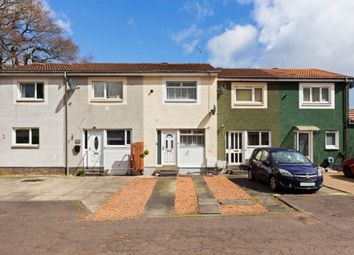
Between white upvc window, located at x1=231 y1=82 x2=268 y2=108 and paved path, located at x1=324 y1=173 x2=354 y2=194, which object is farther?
white upvc window, located at x1=231 y1=82 x2=268 y2=108

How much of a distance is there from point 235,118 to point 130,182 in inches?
284

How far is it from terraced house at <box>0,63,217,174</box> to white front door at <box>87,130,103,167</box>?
5 cm

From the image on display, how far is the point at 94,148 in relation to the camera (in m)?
18.2

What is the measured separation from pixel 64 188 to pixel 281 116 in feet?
40.3

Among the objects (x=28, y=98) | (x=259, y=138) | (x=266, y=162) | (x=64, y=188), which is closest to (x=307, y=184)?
(x=266, y=162)

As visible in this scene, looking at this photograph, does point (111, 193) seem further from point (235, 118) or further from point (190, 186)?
point (235, 118)

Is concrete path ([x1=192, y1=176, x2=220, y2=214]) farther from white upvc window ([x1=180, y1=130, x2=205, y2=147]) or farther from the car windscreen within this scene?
white upvc window ([x1=180, y1=130, x2=205, y2=147])

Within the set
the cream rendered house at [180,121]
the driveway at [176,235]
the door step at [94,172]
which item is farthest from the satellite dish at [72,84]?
the driveway at [176,235]

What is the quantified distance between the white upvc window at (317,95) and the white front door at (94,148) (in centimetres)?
1155

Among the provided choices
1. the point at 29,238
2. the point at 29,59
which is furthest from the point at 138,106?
the point at 29,59

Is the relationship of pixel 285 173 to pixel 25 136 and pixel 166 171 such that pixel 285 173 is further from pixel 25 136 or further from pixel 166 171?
pixel 25 136

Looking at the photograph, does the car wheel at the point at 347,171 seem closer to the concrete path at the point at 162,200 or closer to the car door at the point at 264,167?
the car door at the point at 264,167

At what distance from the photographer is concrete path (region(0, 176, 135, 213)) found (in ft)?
36.8

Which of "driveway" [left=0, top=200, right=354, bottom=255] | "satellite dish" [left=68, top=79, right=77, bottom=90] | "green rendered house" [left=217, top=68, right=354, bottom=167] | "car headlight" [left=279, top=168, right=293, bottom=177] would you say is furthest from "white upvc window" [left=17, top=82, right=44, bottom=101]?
"car headlight" [left=279, top=168, right=293, bottom=177]
